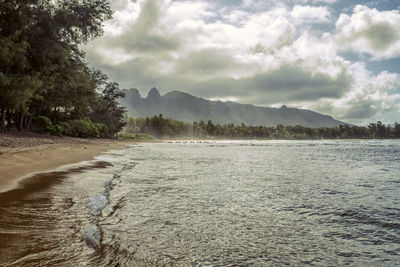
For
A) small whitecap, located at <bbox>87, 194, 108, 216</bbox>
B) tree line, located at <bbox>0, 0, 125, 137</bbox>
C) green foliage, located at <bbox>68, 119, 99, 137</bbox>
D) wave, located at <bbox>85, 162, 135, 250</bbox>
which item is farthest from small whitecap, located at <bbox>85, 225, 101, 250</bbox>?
green foliage, located at <bbox>68, 119, 99, 137</bbox>

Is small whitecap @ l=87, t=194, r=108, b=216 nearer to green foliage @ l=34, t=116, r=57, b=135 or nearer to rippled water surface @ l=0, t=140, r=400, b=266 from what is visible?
rippled water surface @ l=0, t=140, r=400, b=266

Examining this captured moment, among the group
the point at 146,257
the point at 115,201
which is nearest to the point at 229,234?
the point at 146,257

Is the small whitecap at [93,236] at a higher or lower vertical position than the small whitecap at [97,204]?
higher

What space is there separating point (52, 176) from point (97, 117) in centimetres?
8187

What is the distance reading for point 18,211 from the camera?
5.73 metres

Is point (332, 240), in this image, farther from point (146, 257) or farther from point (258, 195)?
point (258, 195)

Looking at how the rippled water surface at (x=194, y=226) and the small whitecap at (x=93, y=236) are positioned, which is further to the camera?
the small whitecap at (x=93, y=236)

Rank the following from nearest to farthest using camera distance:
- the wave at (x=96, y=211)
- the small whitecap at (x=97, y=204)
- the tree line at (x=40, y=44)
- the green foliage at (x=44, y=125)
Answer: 1. the wave at (x=96, y=211)
2. the small whitecap at (x=97, y=204)
3. the tree line at (x=40, y=44)
4. the green foliage at (x=44, y=125)

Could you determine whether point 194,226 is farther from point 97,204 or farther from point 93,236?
point 97,204

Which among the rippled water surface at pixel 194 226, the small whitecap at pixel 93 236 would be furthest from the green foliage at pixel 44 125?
the small whitecap at pixel 93 236

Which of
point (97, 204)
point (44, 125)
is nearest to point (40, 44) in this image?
point (44, 125)

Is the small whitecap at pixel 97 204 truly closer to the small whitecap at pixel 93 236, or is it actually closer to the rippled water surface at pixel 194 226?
the rippled water surface at pixel 194 226

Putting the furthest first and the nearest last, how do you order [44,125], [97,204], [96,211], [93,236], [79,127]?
[79,127]
[44,125]
[97,204]
[96,211]
[93,236]

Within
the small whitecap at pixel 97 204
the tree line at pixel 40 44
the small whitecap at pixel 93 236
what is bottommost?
the small whitecap at pixel 97 204
